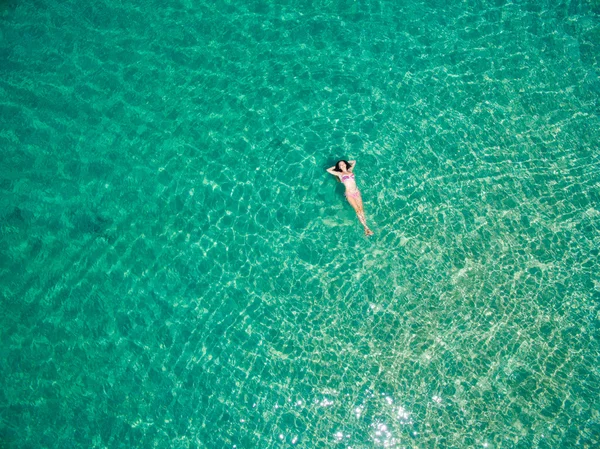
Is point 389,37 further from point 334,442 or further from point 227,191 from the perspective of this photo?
point 334,442

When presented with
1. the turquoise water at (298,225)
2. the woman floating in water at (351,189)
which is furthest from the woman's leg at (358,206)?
the turquoise water at (298,225)

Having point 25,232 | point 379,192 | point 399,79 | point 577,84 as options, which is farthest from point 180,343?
point 577,84

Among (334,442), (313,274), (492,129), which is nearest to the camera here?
(334,442)

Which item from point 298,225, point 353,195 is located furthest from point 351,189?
point 298,225

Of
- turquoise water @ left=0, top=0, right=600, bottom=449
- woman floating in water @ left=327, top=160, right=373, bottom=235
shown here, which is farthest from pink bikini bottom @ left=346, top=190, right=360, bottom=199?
turquoise water @ left=0, top=0, right=600, bottom=449

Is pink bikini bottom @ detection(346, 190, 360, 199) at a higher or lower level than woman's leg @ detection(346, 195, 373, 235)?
higher

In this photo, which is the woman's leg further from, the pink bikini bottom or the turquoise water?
the turquoise water

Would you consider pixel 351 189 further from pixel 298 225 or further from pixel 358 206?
pixel 298 225

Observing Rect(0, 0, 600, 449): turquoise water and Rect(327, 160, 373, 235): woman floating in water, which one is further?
Rect(327, 160, 373, 235): woman floating in water

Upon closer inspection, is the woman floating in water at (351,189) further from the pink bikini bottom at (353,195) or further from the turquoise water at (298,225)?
the turquoise water at (298,225)
